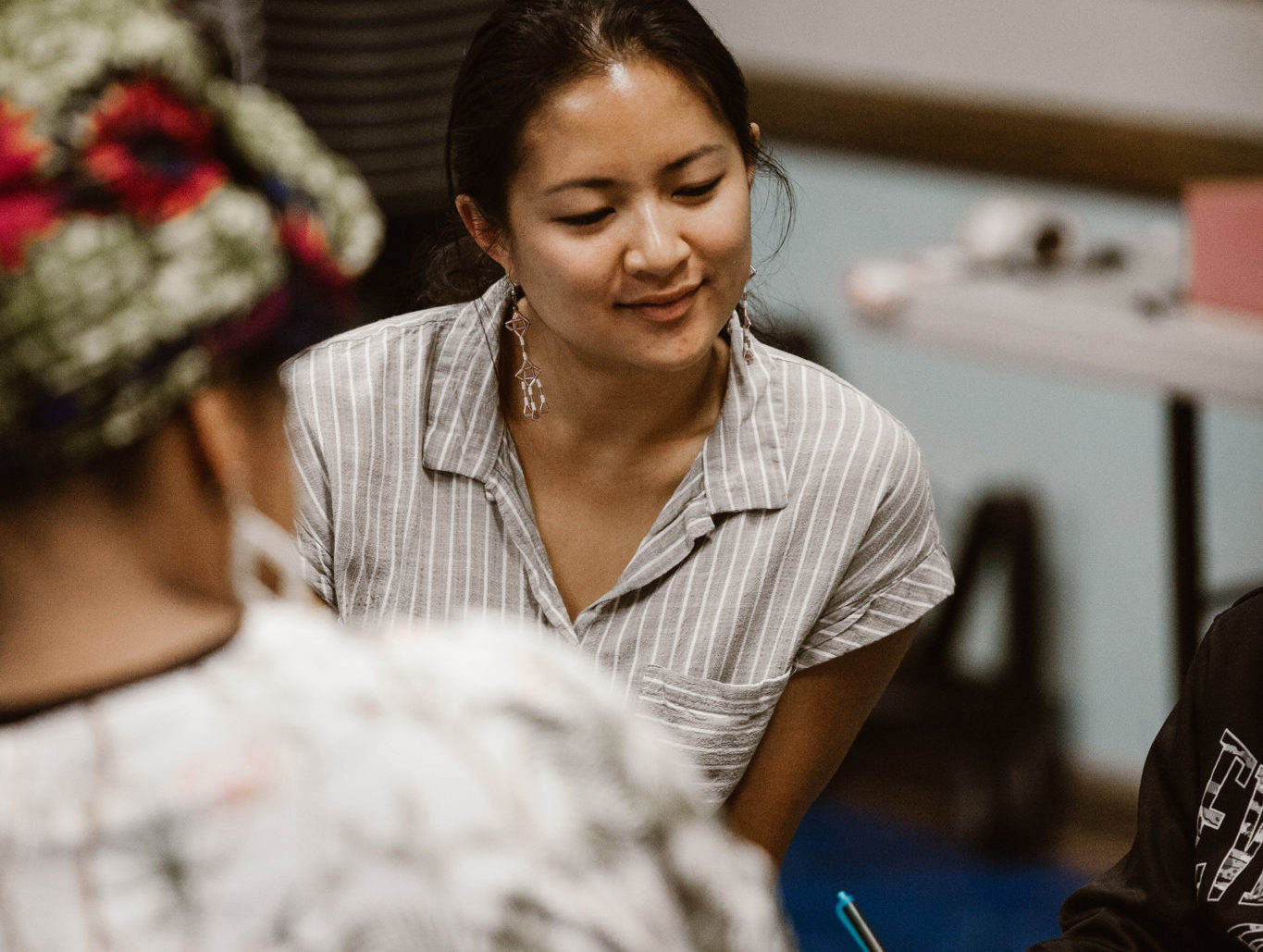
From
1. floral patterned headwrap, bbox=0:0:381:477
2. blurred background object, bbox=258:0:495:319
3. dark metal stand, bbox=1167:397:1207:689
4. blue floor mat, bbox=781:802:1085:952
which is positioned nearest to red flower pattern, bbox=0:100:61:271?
floral patterned headwrap, bbox=0:0:381:477

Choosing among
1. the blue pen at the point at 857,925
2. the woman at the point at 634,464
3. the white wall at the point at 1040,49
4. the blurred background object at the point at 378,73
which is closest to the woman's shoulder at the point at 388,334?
the woman at the point at 634,464

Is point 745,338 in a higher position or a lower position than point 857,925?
higher

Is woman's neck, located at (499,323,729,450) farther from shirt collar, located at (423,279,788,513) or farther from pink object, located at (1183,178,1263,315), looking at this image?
pink object, located at (1183,178,1263,315)

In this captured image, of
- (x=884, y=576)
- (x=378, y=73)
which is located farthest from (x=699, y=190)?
(x=378, y=73)

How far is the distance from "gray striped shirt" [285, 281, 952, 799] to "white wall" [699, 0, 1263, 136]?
5.55 feet

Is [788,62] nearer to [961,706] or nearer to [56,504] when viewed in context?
[961,706]

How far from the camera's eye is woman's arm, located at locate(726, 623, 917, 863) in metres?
1.48

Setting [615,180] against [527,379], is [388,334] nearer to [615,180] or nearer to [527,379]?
[527,379]

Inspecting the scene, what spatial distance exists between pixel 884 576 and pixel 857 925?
46 centimetres

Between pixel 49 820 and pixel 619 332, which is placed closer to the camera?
pixel 49 820

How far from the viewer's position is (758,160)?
5.08 feet

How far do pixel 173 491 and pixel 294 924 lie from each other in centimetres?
18

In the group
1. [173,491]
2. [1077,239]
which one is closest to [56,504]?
[173,491]

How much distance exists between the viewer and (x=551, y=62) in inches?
53.8
